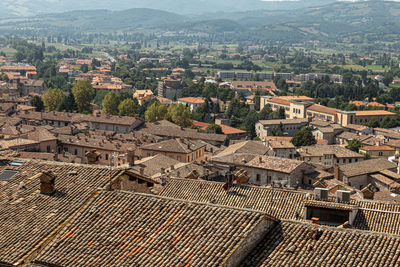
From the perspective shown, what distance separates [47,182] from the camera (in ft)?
52.9

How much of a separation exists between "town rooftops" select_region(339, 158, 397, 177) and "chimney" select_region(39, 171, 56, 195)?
4379 centimetres

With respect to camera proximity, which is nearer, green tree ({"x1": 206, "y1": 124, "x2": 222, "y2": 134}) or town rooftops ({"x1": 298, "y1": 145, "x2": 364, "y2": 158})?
town rooftops ({"x1": 298, "y1": 145, "x2": 364, "y2": 158})

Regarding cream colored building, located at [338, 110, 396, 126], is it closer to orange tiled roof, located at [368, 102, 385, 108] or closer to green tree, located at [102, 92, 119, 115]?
orange tiled roof, located at [368, 102, 385, 108]

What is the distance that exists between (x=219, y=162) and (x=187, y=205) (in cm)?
3864

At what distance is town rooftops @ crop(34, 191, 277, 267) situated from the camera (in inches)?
502

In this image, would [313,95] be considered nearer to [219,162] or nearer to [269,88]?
[269,88]

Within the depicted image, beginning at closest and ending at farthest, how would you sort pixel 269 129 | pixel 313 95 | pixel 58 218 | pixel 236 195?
pixel 58 218, pixel 236 195, pixel 269 129, pixel 313 95

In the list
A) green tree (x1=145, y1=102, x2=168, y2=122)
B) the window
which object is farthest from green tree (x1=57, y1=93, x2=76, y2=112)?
the window

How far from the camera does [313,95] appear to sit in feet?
497

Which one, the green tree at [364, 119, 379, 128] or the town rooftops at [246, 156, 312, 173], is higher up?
the town rooftops at [246, 156, 312, 173]

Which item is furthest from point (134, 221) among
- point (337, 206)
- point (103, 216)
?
point (337, 206)

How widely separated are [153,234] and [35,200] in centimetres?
418

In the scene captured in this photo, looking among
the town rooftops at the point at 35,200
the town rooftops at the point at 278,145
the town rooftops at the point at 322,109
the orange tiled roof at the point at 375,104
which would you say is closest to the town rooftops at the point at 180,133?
the town rooftops at the point at 278,145

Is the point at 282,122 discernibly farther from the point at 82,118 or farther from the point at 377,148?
the point at 82,118
